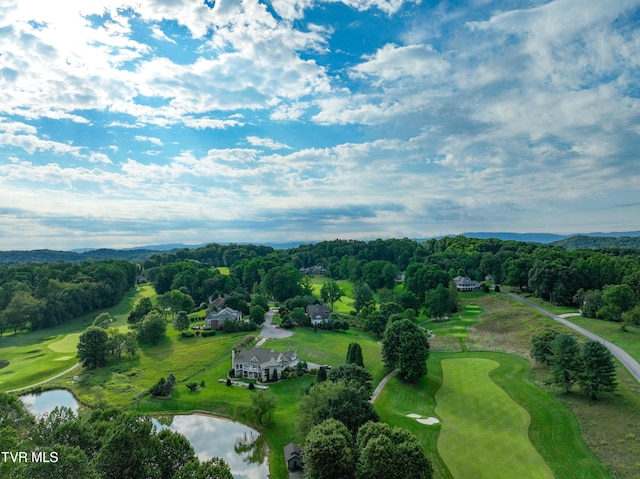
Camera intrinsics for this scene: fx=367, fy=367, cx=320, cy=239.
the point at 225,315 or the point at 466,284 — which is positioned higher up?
the point at 466,284

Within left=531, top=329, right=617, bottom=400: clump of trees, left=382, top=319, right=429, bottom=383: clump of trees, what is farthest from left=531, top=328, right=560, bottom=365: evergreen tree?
left=382, top=319, right=429, bottom=383: clump of trees

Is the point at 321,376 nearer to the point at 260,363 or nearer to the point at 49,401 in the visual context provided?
the point at 260,363

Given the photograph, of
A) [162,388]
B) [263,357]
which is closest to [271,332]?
[263,357]

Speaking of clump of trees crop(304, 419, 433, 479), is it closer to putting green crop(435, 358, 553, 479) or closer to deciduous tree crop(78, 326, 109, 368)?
putting green crop(435, 358, 553, 479)

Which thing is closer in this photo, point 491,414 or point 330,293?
point 491,414

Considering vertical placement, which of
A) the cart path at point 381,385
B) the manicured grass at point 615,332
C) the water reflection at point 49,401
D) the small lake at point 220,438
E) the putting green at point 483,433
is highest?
the manicured grass at point 615,332

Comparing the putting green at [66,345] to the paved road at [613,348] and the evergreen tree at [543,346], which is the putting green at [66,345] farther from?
the paved road at [613,348]

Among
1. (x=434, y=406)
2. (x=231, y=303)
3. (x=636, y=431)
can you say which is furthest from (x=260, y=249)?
(x=636, y=431)

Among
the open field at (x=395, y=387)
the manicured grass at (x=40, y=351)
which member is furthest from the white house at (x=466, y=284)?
the manicured grass at (x=40, y=351)
